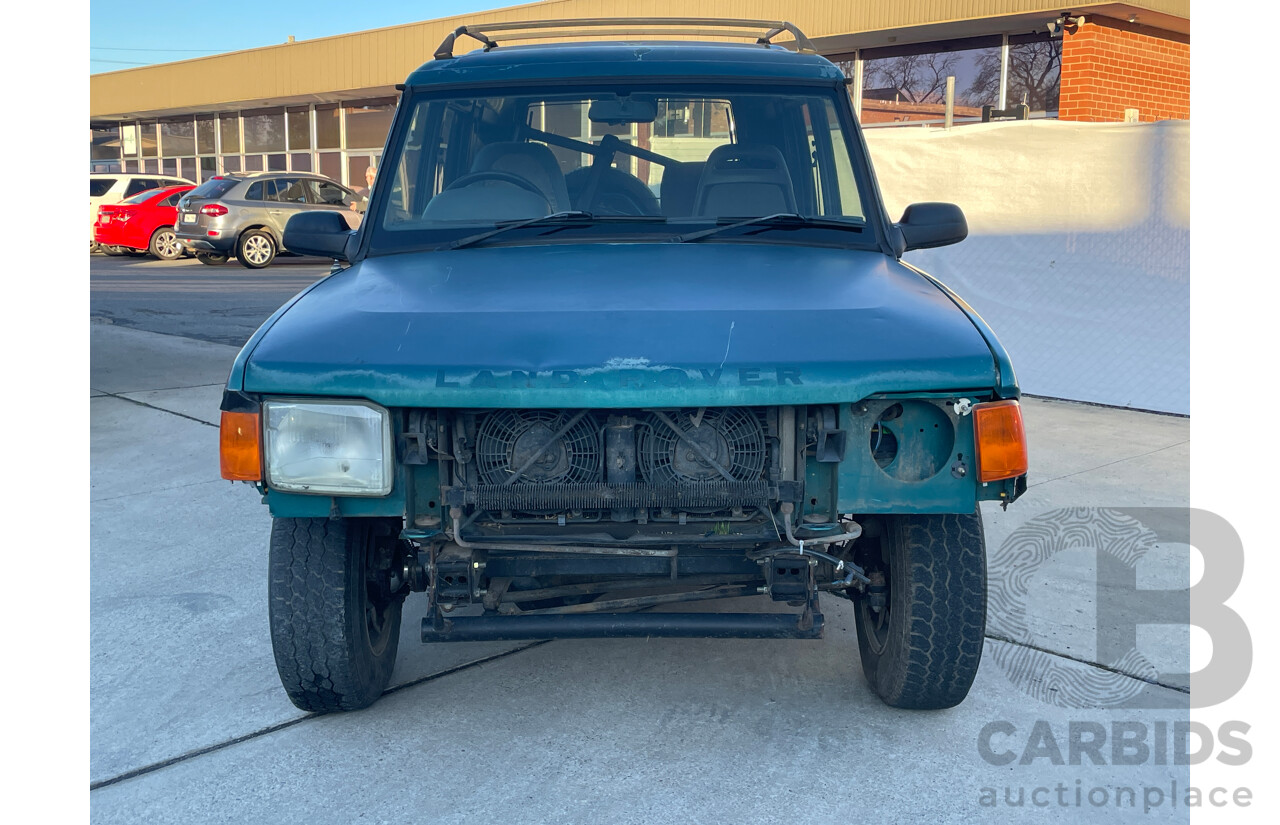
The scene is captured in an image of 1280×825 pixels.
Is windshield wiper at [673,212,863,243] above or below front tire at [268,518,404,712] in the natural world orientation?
above

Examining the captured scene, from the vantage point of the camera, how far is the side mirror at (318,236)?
3.77 meters

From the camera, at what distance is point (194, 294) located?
50.2ft

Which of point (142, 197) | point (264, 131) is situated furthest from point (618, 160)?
point (264, 131)

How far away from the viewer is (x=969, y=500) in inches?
108

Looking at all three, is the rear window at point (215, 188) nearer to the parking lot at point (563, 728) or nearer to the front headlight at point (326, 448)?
the parking lot at point (563, 728)

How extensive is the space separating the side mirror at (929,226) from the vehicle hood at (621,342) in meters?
0.68

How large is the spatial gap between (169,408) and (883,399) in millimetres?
6448

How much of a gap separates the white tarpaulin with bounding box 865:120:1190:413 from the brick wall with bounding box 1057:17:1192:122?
5.62 metres

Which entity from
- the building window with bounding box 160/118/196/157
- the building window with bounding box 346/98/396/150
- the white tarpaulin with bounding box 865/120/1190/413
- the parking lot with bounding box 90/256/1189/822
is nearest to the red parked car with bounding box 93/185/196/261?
the building window with bounding box 346/98/396/150

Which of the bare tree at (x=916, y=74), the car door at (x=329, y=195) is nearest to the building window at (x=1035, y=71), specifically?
the bare tree at (x=916, y=74)

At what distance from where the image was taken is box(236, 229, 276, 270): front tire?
19188 mm

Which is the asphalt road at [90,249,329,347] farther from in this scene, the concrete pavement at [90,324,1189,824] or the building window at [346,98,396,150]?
the concrete pavement at [90,324,1189,824]

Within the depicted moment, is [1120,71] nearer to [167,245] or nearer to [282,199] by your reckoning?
[282,199]

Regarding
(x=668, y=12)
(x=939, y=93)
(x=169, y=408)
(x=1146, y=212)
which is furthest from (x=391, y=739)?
(x=668, y=12)
